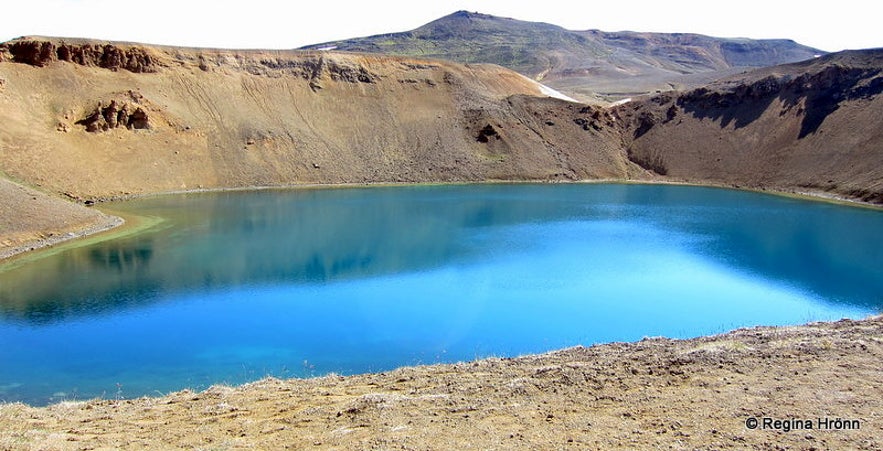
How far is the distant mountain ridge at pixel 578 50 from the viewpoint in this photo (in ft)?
433

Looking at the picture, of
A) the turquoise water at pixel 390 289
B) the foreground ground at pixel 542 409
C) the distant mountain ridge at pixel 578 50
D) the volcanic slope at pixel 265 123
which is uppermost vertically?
the distant mountain ridge at pixel 578 50

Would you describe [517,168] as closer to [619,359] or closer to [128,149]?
[128,149]

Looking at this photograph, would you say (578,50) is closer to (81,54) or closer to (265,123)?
(265,123)

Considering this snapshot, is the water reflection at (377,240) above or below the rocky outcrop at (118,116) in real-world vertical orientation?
below

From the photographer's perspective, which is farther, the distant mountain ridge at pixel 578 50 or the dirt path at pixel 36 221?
the distant mountain ridge at pixel 578 50

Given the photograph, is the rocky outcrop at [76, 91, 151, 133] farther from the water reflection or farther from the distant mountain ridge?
the distant mountain ridge

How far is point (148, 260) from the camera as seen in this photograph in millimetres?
28906

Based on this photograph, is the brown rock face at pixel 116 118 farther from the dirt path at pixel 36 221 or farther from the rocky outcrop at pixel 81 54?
the dirt path at pixel 36 221

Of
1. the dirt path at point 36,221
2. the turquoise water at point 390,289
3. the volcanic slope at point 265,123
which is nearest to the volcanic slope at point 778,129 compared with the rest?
the volcanic slope at point 265,123

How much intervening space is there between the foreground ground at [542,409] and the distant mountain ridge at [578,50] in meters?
108

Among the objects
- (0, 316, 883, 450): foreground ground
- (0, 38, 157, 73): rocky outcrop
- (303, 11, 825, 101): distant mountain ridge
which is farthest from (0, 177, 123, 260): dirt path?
(303, 11, 825, 101): distant mountain ridge

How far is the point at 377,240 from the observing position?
3397 centimetres

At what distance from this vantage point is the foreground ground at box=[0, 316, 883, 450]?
28.0 ft

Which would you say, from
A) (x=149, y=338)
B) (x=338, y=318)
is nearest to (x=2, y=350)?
(x=149, y=338)
